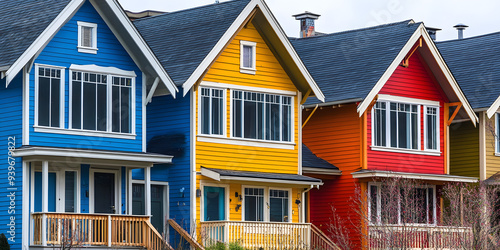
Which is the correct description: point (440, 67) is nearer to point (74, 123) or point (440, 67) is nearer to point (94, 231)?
point (74, 123)

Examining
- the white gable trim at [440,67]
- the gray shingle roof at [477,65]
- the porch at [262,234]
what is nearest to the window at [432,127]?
the white gable trim at [440,67]

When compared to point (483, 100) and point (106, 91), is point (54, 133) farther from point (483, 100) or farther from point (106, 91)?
point (483, 100)

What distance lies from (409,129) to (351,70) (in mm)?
2906

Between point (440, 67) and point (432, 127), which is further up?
point (440, 67)

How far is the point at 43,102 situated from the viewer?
29469 mm

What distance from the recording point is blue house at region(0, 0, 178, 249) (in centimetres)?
2877

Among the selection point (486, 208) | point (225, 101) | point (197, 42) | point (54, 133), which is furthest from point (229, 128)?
point (486, 208)

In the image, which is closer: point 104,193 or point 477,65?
point 104,193

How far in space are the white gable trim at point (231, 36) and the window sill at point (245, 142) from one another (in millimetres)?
1788

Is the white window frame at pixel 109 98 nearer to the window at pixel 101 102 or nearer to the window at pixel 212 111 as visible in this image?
the window at pixel 101 102

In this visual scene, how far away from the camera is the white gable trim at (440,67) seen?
3572 cm

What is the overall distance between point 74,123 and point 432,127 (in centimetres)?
1411

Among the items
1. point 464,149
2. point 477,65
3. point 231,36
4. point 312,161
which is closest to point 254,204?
point 312,161

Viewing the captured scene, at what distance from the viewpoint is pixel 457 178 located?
37.7 m
